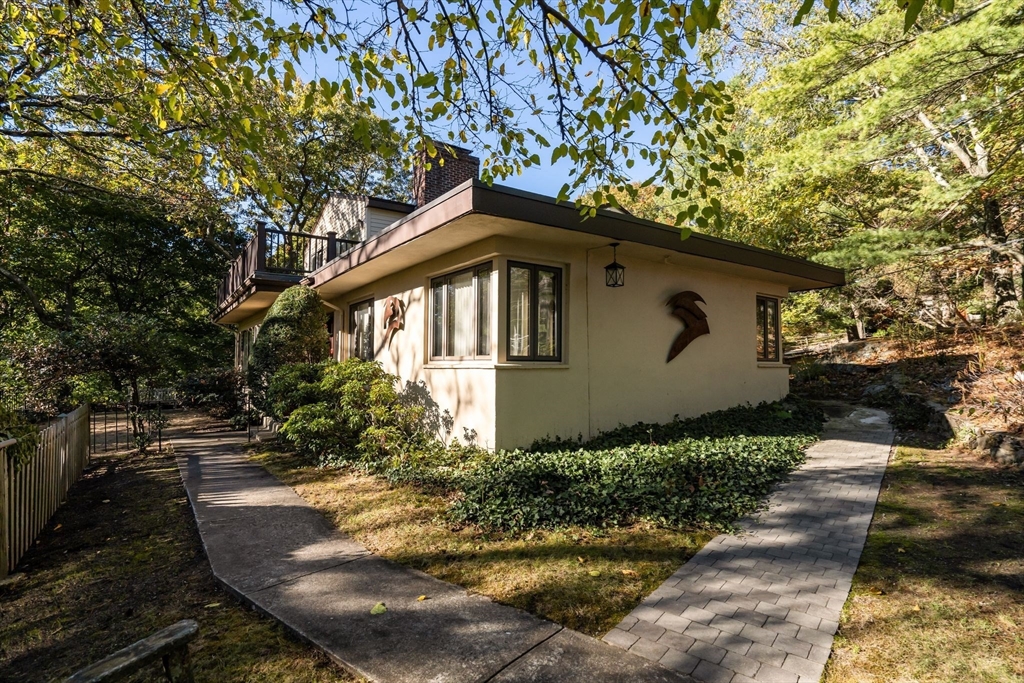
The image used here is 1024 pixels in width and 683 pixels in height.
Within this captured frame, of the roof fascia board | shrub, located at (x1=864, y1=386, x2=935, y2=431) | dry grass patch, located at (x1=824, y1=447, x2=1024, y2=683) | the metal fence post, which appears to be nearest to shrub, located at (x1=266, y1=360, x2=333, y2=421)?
the metal fence post

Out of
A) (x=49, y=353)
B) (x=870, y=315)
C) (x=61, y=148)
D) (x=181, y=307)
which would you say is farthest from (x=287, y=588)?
(x=181, y=307)

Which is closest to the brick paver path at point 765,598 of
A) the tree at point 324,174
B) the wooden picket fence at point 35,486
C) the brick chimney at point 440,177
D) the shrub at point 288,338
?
the wooden picket fence at point 35,486

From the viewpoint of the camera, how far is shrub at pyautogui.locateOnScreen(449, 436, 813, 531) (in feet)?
15.5

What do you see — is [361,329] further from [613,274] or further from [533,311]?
[613,274]

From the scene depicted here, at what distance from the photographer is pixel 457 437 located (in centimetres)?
706

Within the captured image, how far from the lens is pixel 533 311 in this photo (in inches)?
272

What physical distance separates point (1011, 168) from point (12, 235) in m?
27.0

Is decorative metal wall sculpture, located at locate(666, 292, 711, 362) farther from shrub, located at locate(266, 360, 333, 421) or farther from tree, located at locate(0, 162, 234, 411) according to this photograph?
tree, located at locate(0, 162, 234, 411)

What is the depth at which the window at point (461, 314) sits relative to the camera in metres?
6.95

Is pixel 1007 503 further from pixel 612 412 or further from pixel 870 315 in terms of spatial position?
pixel 870 315

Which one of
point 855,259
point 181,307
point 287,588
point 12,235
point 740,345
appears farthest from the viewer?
point 181,307

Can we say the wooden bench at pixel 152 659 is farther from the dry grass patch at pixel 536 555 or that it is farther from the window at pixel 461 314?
the window at pixel 461 314

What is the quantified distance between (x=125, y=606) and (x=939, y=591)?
216 inches

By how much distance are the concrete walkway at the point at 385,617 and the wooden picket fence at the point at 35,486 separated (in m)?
1.30
